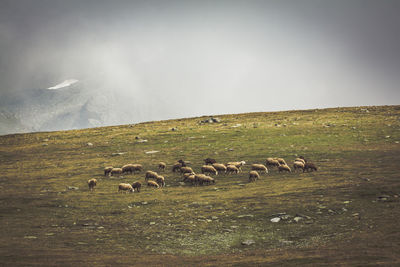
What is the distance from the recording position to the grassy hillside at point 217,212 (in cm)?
1366

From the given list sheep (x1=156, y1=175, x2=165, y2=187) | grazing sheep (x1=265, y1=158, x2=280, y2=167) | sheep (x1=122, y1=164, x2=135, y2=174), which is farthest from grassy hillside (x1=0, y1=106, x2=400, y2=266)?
grazing sheep (x1=265, y1=158, x2=280, y2=167)

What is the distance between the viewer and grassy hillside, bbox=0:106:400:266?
1366cm

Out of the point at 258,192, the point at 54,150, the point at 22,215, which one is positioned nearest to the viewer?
the point at 22,215

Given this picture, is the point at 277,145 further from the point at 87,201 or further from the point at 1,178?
the point at 1,178

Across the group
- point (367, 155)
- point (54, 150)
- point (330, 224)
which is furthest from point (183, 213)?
point (54, 150)

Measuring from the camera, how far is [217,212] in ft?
64.1

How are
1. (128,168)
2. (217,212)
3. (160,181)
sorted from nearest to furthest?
(217,212) < (160,181) < (128,168)

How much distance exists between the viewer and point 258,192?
2308cm

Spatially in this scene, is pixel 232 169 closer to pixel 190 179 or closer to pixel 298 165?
pixel 190 179

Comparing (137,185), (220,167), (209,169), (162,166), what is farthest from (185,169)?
(137,185)

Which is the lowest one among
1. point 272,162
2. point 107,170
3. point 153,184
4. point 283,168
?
point 153,184

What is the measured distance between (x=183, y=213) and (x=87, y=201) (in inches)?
301

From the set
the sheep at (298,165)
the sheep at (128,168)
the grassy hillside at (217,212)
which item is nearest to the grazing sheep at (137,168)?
the sheep at (128,168)

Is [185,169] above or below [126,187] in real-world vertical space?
above
